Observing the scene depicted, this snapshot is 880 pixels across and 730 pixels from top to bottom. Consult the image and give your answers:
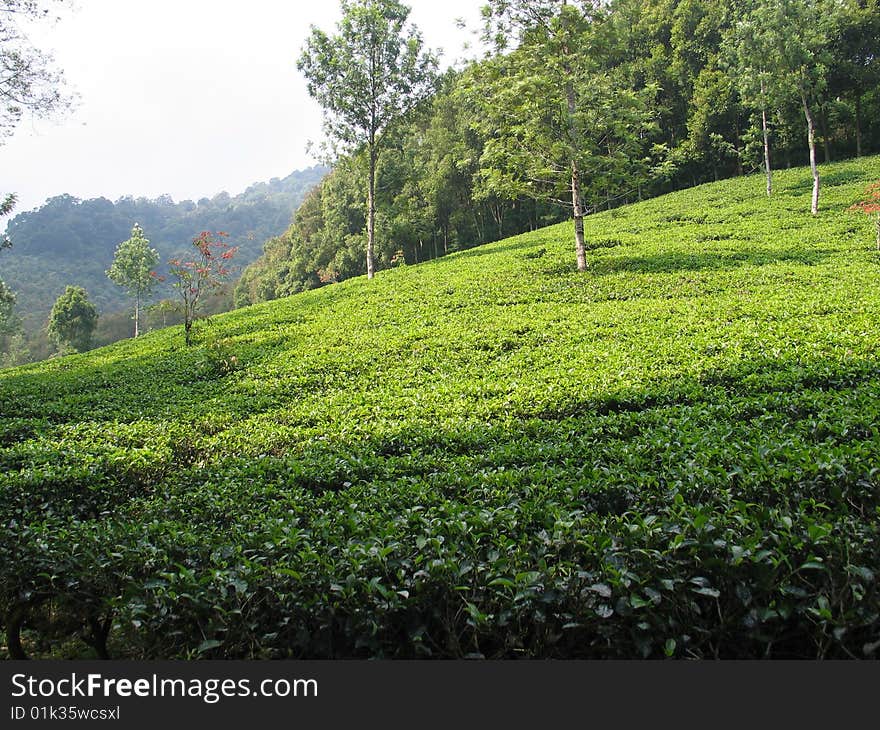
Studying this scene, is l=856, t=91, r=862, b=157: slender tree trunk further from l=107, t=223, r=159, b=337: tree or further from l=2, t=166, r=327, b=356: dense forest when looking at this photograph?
l=2, t=166, r=327, b=356: dense forest

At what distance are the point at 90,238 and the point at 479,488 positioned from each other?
12991 cm

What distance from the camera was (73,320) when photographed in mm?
49000

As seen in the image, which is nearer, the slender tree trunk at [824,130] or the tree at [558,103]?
the tree at [558,103]

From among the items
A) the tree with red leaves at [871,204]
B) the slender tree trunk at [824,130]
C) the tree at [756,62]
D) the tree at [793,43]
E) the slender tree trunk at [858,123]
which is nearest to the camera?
the tree with red leaves at [871,204]

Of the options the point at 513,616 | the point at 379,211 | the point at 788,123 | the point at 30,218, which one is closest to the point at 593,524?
the point at 513,616

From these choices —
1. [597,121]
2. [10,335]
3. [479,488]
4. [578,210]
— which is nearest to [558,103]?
[597,121]

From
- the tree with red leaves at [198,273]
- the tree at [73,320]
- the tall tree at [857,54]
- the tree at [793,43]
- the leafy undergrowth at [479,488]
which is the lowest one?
the leafy undergrowth at [479,488]

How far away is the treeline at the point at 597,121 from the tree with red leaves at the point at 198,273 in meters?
9.67

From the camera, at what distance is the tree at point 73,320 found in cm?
4869

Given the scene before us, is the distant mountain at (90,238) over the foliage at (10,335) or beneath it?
over

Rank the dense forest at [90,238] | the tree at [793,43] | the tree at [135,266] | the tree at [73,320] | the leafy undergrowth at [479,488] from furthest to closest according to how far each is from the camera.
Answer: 1. the dense forest at [90,238]
2. the tree at [73,320]
3. the tree at [135,266]
4. the tree at [793,43]
5. the leafy undergrowth at [479,488]

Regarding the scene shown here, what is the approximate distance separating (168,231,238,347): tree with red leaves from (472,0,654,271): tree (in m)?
10.2

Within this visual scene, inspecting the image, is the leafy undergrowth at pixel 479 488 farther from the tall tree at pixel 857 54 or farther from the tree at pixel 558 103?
the tall tree at pixel 857 54

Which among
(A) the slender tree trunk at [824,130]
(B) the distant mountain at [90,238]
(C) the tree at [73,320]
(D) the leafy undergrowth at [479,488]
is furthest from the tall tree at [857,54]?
(C) the tree at [73,320]
